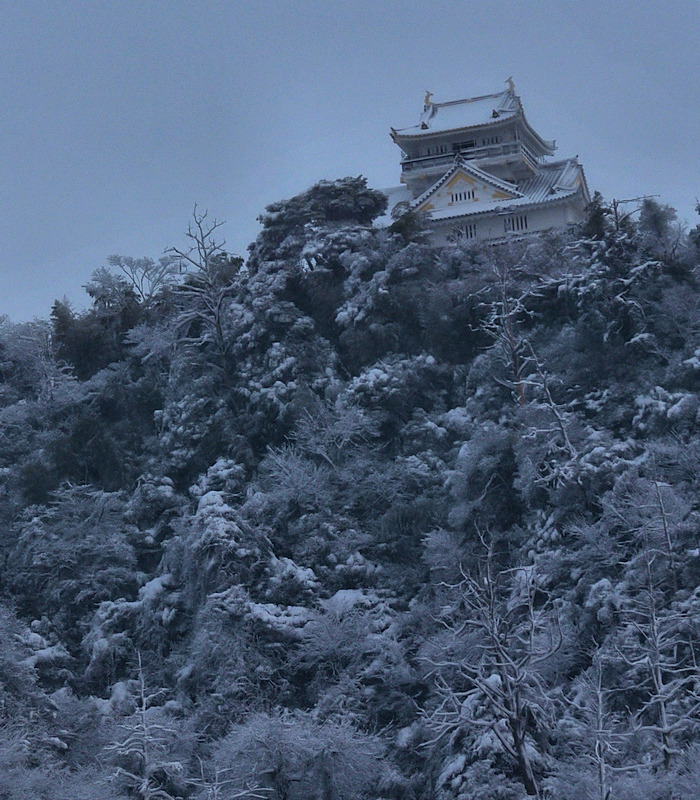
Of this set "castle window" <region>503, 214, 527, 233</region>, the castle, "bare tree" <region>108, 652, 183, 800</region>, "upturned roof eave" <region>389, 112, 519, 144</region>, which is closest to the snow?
"bare tree" <region>108, 652, 183, 800</region>

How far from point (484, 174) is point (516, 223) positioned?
3.30m

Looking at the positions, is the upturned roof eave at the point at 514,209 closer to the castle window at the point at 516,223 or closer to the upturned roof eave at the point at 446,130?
the castle window at the point at 516,223

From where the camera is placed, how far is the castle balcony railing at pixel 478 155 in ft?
214

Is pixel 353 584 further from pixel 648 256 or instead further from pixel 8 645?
pixel 648 256

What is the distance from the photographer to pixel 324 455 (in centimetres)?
4862

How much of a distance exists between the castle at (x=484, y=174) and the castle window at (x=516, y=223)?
5 cm

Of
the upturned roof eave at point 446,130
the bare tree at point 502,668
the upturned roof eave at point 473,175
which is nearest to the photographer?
the bare tree at point 502,668

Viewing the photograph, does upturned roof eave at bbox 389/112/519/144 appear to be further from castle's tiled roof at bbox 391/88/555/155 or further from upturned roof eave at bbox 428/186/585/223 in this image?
upturned roof eave at bbox 428/186/585/223

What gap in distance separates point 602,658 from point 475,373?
17.1 m

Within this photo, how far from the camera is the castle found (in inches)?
2392

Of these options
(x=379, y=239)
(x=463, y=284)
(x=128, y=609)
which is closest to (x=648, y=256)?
(x=463, y=284)

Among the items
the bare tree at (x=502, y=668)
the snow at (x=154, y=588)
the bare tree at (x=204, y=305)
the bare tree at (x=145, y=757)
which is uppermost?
the bare tree at (x=204, y=305)

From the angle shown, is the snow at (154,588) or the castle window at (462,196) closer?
the snow at (154,588)

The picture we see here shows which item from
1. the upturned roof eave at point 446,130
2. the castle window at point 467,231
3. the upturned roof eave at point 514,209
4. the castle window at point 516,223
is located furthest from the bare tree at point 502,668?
the upturned roof eave at point 446,130
